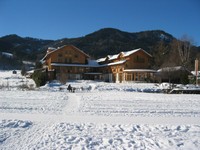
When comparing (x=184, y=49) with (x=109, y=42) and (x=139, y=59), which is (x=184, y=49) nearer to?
(x=139, y=59)

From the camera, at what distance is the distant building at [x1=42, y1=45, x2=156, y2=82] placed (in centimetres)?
5081

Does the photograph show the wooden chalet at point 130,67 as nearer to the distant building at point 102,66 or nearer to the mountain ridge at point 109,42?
the distant building at point 102,66

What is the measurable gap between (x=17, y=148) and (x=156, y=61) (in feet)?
187

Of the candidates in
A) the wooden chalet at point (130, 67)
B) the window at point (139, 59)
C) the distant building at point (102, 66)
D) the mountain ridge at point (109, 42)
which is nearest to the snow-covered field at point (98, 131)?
the wooden chalet at point (130, 67)

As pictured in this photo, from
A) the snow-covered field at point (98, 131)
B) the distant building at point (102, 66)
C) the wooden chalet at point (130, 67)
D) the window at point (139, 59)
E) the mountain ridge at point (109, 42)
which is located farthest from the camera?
the mountain ridge at point (109, 42)

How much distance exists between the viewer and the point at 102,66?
60.8 meters

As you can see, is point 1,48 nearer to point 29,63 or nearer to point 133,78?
point 29,63

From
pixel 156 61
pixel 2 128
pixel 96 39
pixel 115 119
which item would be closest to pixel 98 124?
pixel 115 119

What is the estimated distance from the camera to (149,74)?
5081cm

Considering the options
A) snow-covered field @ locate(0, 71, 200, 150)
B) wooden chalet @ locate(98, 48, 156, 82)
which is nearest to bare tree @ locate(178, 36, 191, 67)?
wooden chalet @ locate(98, 48, 156, 82)

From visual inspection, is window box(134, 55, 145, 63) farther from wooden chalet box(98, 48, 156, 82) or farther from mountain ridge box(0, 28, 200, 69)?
mountain ridge box(0, 28, 200, 69)

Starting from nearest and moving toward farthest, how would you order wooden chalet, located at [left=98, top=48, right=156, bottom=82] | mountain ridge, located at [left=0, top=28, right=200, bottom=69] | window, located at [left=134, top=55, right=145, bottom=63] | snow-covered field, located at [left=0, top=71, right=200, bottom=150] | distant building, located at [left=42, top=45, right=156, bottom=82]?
snow-covered field, located at [left=0, top=71, right=200, bottom=150] < wooden chalet, located at [left=98, top=48, right=156, bottom=82] < distant building, located at [left=42, top=45, right=156, bottom=82] < window, located at [left=134, top=55, right=145, bottom=63] < mountain ridge, located at [left=0, top=28, right=200, bottom=69]

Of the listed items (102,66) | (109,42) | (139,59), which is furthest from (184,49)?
(109,42)

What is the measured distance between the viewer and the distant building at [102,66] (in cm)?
5081
